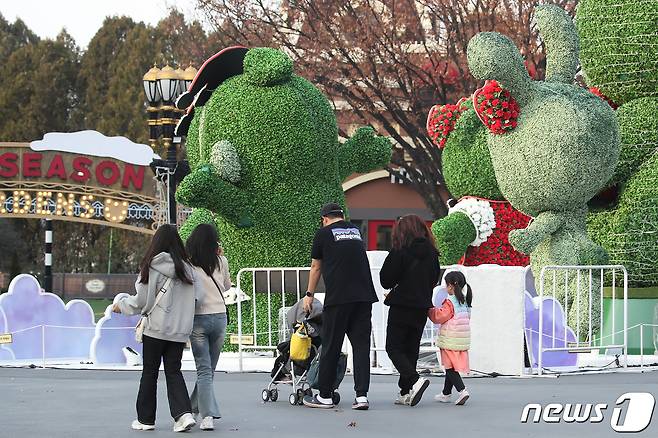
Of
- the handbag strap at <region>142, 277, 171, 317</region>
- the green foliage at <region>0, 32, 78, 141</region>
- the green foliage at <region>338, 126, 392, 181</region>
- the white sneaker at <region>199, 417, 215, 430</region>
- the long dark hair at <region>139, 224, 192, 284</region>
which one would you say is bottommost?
the white sneaker at <region>199, 417, 215, 430</region>

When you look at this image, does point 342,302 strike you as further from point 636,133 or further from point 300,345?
point 636,133

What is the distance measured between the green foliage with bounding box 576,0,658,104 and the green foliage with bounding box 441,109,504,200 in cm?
165

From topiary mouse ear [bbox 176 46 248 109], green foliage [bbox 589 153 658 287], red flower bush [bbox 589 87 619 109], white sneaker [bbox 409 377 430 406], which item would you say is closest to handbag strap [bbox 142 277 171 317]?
white sneaker [bbox 409 377 430 406]

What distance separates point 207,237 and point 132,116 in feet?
125

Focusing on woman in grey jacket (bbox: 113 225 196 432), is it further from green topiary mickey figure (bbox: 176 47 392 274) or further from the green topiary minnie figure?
the green topiary minnie figure

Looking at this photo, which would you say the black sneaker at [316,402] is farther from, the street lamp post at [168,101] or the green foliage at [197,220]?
the street lamp post at [168,101]

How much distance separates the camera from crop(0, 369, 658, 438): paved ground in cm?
879

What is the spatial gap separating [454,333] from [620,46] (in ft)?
20.8

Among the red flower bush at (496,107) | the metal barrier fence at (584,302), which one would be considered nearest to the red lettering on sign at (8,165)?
the red flower bush at (496,107)

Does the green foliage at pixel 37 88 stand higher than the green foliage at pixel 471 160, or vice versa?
the green foliage at pixel 37 88

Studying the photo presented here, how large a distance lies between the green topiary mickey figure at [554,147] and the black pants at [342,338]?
4963 mm

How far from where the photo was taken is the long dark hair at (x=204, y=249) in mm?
9266

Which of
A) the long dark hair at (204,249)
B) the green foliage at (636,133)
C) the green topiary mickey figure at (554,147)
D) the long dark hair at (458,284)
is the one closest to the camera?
the long dark hair at (204,249)

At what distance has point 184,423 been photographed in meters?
8.73
